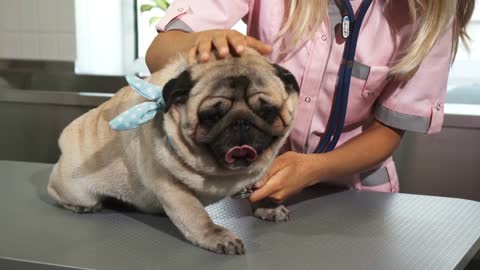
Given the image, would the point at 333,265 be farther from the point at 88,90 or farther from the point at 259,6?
the point at 88,90

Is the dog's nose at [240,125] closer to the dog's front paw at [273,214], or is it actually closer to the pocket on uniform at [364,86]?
the dog's front paw at [273,214]

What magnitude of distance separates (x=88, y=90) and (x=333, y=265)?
3.94ft

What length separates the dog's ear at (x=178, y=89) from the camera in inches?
24.8

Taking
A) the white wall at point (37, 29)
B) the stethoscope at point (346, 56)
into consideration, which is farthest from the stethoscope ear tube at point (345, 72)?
the white wall at point (37, 29)

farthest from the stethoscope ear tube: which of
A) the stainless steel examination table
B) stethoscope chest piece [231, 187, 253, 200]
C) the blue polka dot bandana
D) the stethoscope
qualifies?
the blue polka dot bandana

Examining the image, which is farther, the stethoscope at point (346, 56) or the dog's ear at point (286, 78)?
the stethoscope at point (346, 56)

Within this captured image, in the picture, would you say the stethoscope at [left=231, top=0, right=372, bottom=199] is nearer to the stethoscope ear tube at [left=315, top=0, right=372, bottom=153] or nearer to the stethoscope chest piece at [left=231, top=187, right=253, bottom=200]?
the stethoscope ear tube at [left=315, top=0, right=372, bottom=153]

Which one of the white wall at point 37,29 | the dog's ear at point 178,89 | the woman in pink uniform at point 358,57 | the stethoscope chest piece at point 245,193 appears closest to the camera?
the dog's ear at point 178,89

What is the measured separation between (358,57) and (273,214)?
0.88 feet

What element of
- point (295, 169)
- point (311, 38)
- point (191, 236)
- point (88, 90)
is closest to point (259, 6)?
point (311, 38)

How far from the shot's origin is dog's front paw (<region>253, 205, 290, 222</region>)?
775 millimetres

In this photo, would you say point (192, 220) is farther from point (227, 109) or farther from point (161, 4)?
point (161, 4)

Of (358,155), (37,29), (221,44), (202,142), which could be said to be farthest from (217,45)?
(37,29)

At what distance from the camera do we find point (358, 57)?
88cm
